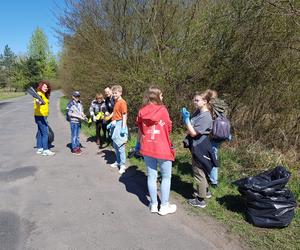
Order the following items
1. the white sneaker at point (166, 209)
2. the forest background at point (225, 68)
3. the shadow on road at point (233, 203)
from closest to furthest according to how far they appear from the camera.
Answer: the white sneaker at point (166, 209) → the shadow on road at point (233, 203) → the forest background at point (225, 68)

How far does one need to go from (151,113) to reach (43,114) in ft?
14.7

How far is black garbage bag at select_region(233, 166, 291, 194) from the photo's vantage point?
174 inches

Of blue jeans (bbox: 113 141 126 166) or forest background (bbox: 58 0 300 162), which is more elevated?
forest background (bbox: 58 0 300 162)

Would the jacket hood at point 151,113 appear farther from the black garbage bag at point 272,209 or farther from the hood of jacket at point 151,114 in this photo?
the black garbage bag at point 272,209

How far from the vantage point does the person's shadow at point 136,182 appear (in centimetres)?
577

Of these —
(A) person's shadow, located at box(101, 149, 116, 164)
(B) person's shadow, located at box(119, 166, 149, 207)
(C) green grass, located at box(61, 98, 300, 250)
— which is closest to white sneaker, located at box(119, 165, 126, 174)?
(B) person's shadow, located at box(119, 166, 149, 207)

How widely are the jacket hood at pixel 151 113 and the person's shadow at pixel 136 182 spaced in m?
1.44

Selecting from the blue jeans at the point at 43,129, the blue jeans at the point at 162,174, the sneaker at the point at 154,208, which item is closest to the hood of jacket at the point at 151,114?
the blue jeans at the point at 162,174

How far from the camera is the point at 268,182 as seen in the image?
449 cm

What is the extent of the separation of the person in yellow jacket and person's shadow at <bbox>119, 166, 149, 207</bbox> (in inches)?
104

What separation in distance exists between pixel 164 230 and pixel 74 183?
261 cm

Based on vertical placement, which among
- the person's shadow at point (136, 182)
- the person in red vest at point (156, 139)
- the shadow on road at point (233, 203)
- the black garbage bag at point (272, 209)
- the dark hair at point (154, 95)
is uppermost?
the dark hair at point (154, 95)

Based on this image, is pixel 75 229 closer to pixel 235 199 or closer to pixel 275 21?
pixel 235 199

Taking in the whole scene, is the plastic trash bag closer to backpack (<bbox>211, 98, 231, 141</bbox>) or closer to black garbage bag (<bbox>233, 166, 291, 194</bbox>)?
black garbage bag (<bbox>233, 166, 291, 194</bbox>)
